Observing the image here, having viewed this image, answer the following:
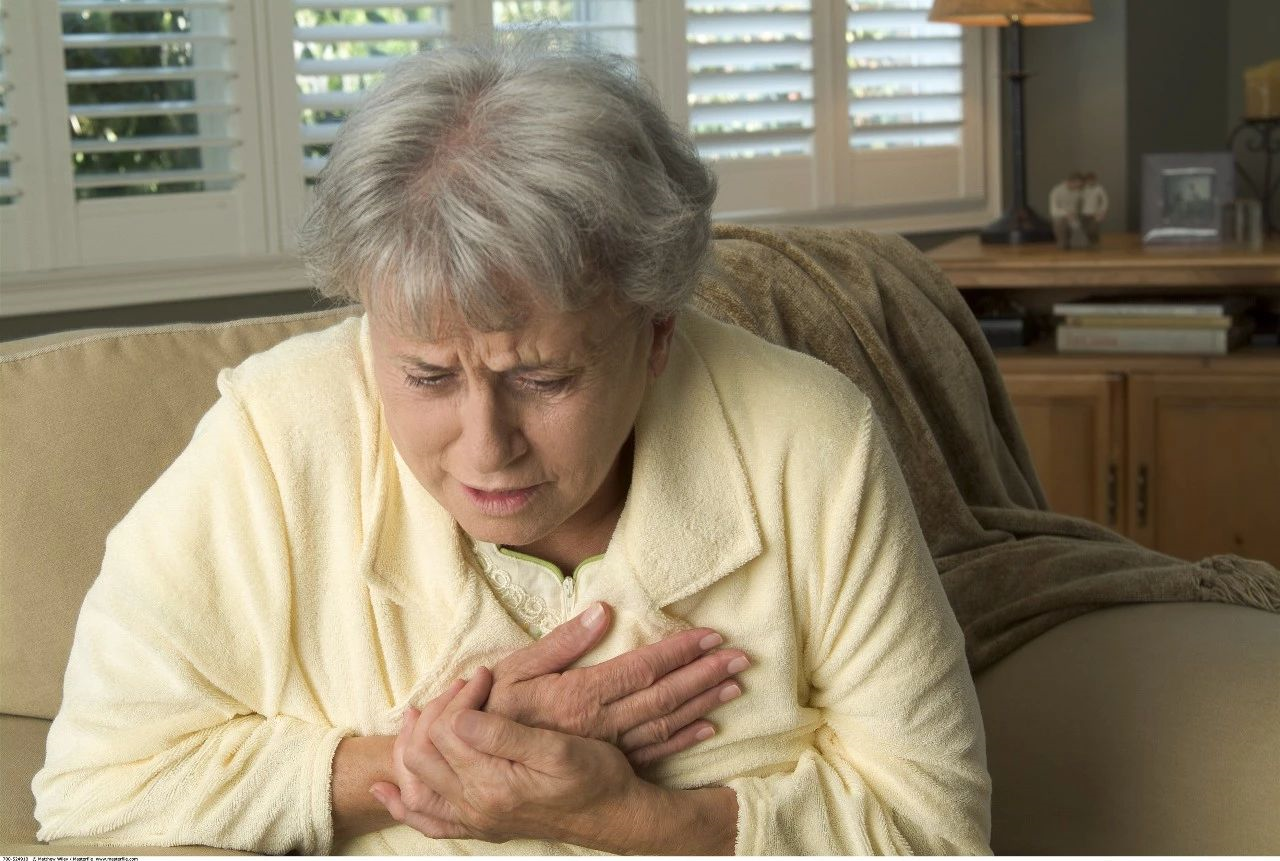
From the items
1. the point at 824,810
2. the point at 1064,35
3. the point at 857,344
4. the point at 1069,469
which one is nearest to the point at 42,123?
the point at 857,344

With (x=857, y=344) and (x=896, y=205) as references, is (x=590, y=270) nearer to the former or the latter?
(x=857, y=344)

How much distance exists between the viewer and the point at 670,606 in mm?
1296

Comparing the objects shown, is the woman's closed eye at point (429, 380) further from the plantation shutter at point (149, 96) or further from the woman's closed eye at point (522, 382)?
the plantation shutter at point (149, 96)

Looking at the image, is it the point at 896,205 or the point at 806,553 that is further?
the point at 896,205

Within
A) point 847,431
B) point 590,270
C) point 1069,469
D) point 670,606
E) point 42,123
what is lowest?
point 1069,469

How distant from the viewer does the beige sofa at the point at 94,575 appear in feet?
4.83

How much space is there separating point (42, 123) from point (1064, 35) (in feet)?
8.29

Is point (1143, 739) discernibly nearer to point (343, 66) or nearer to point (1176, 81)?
point (343, 66)

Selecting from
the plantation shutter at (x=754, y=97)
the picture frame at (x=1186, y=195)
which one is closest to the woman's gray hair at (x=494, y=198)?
the plantation shutter at (x=754, y=97)

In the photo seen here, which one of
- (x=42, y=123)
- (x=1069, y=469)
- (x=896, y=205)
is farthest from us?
(x=896, y=205)

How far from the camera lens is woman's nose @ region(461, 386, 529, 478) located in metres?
1.11

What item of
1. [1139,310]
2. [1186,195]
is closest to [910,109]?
[1186,195]

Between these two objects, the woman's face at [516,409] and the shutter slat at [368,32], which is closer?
the woman's face at [516,409]

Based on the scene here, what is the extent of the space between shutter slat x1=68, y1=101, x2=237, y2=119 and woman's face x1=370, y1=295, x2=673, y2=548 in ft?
5.30
